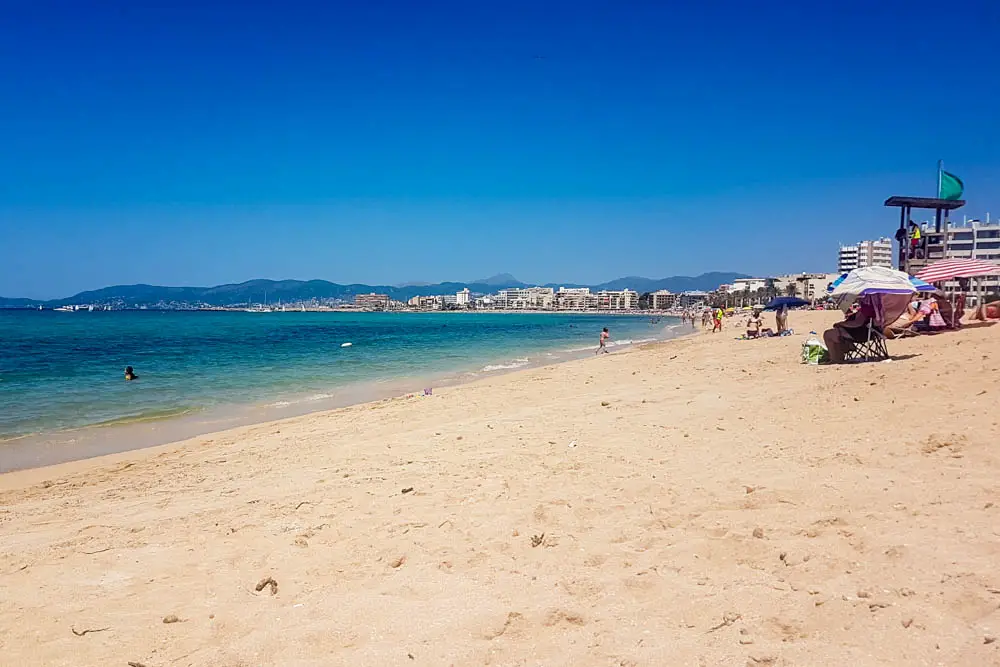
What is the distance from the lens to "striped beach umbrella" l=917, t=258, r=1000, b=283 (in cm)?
1572

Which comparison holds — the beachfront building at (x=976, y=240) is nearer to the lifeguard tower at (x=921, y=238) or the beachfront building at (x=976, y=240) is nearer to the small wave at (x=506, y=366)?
the lifeguard tower at (x=921, y=238)

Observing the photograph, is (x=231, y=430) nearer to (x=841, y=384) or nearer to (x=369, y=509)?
(x=369, y=509)

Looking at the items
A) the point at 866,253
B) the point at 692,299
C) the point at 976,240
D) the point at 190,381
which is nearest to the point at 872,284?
the point at 190,381

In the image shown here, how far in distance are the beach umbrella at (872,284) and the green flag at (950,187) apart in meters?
34.8

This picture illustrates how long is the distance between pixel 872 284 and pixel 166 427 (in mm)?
14229

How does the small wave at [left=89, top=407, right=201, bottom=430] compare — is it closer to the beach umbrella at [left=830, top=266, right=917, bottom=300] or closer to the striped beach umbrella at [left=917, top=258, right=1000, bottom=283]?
the beach umbrella at [left=830, top=266, right=917, bottom=300]

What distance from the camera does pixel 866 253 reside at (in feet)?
355

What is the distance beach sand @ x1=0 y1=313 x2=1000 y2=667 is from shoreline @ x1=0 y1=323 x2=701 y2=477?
8.76 ft

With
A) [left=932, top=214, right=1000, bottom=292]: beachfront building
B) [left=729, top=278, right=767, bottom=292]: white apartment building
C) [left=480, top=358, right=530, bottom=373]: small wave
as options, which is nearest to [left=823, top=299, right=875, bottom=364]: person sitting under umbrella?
[left=480, top=358, right=530, bottom=373]: small wave

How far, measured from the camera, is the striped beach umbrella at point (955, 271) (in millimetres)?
15719

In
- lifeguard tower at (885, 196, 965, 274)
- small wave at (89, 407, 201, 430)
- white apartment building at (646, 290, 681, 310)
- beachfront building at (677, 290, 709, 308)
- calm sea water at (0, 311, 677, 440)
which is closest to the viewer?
small wave at (89, 407, 201, 430)

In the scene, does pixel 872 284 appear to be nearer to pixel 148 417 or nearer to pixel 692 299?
pixel 148 417

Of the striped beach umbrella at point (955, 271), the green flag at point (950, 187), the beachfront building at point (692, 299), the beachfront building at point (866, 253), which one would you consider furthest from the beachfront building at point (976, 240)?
the beachfront building at point (692, 299)

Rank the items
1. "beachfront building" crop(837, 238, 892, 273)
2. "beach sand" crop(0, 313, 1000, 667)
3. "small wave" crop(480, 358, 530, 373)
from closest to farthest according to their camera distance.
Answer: "beach sand" crop(0, 313, 1000, 667), "small wave" crop(480, 358, 530, 373), "beachfront building" crop(837, 238, 892, 273)
